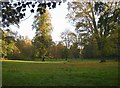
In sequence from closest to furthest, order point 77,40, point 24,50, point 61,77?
point 61,77 → point 77,40 → point 24,50

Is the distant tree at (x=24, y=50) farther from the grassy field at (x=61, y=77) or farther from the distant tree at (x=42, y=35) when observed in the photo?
the grassy field at (x=61, y=77)

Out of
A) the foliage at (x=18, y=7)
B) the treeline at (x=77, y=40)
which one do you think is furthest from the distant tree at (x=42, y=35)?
the foliage at (x=18, y=7)

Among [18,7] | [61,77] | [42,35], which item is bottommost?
[61,77]

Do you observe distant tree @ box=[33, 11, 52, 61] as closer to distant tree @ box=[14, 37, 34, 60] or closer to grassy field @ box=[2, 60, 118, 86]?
distant tree @ box=[14, 37, 34, 60]

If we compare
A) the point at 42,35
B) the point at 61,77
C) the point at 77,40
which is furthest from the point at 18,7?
the point at 42,35

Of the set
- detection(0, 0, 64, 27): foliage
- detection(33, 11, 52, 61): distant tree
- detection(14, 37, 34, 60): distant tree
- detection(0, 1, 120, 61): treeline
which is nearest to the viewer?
detection(0, 0, 64, 27): foliage

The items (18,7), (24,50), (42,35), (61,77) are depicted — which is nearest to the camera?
(18,7)

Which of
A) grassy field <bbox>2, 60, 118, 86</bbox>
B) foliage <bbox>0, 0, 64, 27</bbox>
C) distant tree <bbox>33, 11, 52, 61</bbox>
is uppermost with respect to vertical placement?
distant tree <bbox>33, 11, 52, 61</bbox>

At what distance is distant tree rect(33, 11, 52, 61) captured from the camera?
49.2 metres

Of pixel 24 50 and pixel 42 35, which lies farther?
pixel 24 50

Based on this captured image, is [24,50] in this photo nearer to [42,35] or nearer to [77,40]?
[42,35]

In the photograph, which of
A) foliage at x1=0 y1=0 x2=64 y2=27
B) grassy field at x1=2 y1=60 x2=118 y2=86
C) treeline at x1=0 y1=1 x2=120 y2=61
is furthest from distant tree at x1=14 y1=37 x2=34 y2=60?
foliage at x1=0 y1=0 x2=64 y2=27

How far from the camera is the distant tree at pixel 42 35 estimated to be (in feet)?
161

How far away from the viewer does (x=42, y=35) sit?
51.1 meters
